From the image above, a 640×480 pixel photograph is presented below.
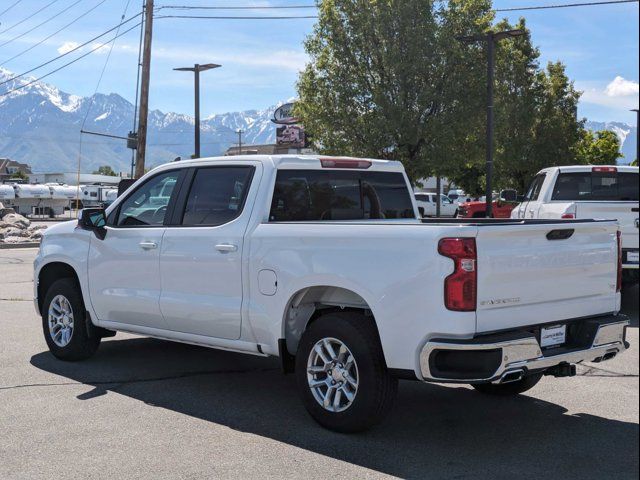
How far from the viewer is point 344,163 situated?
6473 millimetres

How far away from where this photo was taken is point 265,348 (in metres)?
5.69

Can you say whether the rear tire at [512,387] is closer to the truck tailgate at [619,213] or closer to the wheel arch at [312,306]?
the wheel arch at [312,306]

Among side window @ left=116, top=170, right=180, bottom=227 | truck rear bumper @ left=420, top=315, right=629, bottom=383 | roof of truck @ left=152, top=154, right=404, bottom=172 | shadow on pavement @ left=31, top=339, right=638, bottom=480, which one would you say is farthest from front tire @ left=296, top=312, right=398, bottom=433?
side window @ left=116, top=170, right=180, bottom=227

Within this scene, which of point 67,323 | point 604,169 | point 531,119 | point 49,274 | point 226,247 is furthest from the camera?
point 531,119

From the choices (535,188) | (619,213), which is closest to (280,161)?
(619,213)

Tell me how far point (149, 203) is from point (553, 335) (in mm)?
3642

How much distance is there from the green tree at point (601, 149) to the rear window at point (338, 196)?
113ft

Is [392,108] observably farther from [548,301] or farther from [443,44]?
[548,301]

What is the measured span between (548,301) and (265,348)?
202 cm

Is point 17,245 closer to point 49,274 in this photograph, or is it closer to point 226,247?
point 49,274

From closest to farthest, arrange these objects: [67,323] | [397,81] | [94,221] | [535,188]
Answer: [94,221] → [67,323] → [535,188] → [397,81]

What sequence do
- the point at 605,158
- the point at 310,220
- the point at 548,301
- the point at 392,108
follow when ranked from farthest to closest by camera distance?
the point at 605,158 → the point at 392,108 → the point at 310,220 → the point at 548,301

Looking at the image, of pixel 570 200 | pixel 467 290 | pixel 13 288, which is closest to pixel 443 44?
pixel 570 200

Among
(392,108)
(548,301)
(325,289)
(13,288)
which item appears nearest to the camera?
(548,301)
